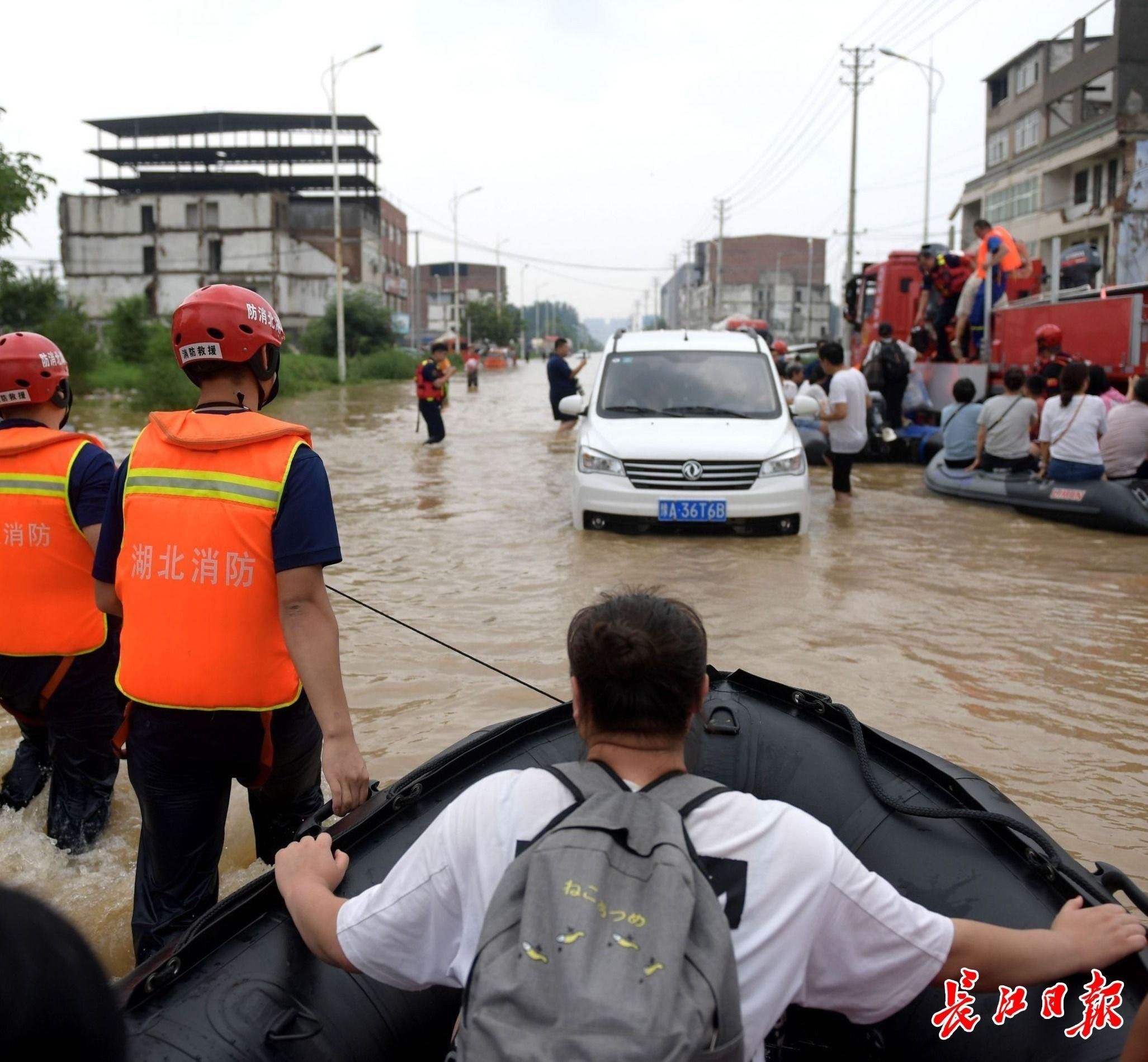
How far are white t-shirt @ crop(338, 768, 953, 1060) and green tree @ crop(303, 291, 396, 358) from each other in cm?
5182

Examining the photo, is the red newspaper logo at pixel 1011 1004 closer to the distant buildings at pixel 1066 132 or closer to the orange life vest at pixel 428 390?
the orange life vest at pixel 428 390

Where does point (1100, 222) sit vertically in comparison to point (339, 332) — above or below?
above

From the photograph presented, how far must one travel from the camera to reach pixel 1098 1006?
6.45 feet

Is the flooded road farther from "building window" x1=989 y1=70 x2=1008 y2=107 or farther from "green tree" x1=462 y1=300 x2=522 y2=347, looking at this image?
"green tree" x1=462 y1=300 x2=522 y2=347

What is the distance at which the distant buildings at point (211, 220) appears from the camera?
62594 mm

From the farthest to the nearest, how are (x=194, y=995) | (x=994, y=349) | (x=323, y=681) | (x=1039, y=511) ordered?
(x=994, y=349) < (x=1039, y=511) < (x=323, y=681) < (x=194, y=995)

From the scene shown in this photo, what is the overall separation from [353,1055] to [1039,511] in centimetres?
1011

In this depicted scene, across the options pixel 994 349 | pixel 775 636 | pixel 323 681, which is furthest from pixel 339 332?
pixel 323 681

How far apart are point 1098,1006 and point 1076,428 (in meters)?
9.08

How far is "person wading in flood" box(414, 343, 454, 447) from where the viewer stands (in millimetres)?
17562

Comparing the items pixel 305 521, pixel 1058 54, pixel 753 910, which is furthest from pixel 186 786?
pixel 1058 54

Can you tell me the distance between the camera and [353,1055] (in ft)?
6.77

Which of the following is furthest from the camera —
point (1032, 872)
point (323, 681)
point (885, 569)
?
point (885, 569)

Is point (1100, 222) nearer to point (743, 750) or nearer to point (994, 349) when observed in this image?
point (994, 349)
